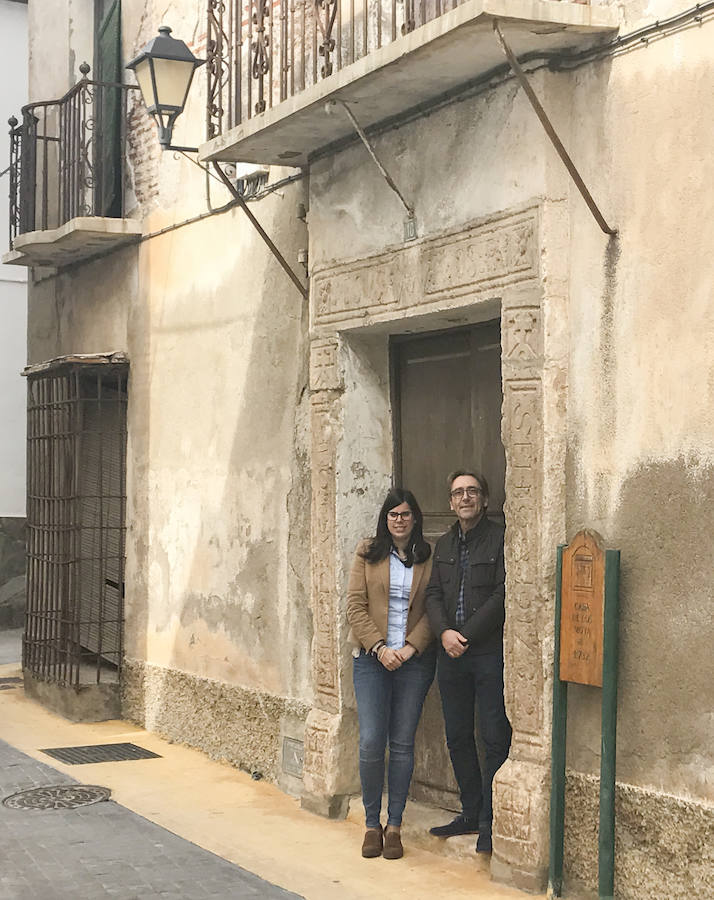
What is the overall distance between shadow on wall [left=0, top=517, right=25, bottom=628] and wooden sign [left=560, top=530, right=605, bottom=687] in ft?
43.4

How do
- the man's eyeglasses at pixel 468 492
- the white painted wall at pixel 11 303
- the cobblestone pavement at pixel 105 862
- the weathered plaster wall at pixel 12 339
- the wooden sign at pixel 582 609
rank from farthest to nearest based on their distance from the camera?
the white painted wall at pixel 11 303, the weathered plaster wall at pixel 12 339, the man's eyeglasses at pixel 468 492, the cobblestone pavement at pixel 105 862, the wooden sign at pixel 582 609

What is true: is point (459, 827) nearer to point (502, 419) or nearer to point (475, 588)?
point (475, 588)

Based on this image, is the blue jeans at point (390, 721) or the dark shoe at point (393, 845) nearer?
the dark shoe at point (393, 845)

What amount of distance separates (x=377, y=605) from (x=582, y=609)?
1.48 metres

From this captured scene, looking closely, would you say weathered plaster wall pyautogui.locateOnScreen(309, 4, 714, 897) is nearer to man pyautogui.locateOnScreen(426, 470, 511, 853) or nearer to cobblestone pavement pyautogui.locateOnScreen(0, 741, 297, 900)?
man pyautogui.locateOnScreen(426, 470, 511, 853)

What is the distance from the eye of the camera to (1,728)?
11.0 meters

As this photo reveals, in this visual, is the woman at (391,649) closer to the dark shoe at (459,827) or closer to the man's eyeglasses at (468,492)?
the dark shoe at (459,827)

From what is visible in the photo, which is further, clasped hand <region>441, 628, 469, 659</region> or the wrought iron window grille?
the wrought iron window grille

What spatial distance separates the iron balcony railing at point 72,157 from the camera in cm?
1175

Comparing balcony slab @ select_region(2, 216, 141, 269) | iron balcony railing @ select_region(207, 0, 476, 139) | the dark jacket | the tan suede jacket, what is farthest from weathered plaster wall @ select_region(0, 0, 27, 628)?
the dark jacket

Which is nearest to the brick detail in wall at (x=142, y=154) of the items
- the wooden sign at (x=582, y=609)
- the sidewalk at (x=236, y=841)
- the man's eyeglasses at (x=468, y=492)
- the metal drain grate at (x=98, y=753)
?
the metal drain grate at (x=98, y=753)

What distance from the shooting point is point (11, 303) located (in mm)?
20141

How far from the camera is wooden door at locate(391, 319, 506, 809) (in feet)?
24.8

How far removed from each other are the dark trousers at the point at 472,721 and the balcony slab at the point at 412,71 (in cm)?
288
